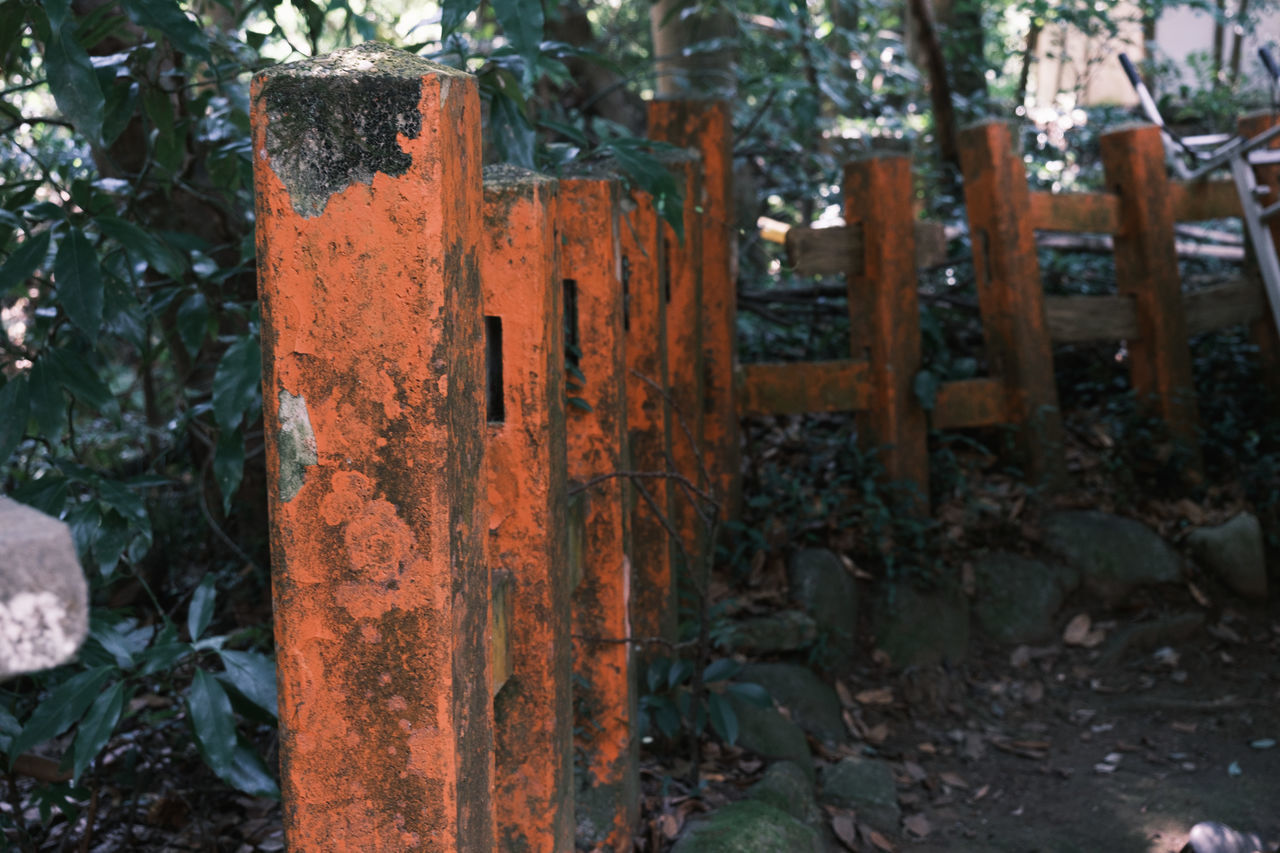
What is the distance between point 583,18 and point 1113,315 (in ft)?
10.5

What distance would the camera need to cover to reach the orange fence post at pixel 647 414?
8.31ft

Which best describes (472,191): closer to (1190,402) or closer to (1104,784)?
(1104,784)

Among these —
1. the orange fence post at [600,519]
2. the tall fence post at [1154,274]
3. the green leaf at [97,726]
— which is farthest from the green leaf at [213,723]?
the tall fence post at [1154,274]

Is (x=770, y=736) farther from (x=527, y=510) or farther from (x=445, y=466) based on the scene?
(x=445, y=466)

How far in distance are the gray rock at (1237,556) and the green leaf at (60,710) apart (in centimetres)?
379

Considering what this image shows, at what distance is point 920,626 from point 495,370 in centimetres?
263

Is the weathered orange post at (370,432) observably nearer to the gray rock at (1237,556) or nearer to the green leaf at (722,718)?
the green leaf at (722,718)

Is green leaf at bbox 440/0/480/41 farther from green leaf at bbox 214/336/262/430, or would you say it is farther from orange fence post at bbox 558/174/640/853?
green leaf at bbox 214/336/262/430

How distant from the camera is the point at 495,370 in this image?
4.67ft

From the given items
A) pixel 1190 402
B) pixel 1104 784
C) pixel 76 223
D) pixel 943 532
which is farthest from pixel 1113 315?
pixel 76 223

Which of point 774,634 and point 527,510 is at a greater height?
point 527,510

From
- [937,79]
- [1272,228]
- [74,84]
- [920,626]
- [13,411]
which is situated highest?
[937,79]

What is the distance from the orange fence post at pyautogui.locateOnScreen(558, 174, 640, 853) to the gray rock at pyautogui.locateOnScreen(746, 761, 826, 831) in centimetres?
51

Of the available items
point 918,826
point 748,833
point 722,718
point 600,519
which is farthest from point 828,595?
point 600,519
